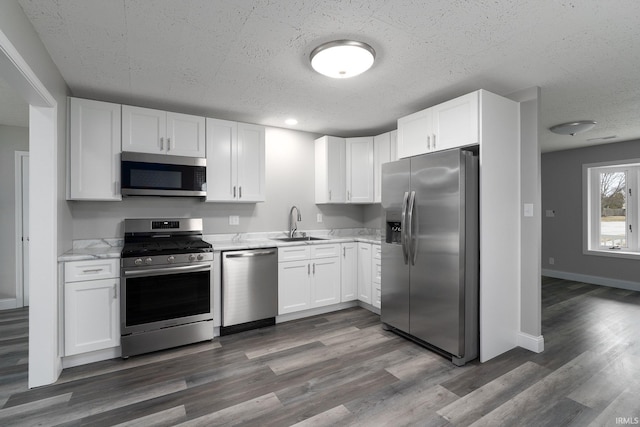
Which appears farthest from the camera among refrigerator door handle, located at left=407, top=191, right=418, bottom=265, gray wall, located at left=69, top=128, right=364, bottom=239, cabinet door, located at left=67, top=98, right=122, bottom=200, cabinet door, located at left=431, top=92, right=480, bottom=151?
gray wall, located at left=69, top=128, right=364, bottom=239

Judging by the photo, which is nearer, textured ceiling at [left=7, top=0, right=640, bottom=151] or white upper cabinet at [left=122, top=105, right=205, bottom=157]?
textured ceiling at [left=7, top=0, right=640, bottom=151]

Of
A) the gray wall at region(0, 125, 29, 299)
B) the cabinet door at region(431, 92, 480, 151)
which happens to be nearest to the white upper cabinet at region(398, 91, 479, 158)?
the cabinet door at region(431, 92, 480, 151)

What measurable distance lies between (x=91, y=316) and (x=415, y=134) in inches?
134

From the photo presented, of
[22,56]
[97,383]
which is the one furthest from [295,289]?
[22,56]

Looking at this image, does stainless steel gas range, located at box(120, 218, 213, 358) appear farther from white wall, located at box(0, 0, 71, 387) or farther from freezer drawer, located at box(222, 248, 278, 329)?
white wall, located at box(0, 0, 71, 387)

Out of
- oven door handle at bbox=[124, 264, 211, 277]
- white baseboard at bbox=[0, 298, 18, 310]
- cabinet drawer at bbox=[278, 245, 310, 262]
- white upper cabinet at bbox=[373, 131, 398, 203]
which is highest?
white upper cabinet at bbox=[373, 131, 398, 203]

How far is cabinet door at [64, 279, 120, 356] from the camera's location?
260cm

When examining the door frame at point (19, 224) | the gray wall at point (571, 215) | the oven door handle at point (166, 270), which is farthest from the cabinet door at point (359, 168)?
the door frame at point (19, 224)

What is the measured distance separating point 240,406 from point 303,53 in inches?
97.3

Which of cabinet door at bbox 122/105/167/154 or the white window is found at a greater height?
cabinet door at bbox 122/105/167/154

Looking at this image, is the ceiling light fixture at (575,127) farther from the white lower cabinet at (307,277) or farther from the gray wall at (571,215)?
the white lower cabinet at (307,277)

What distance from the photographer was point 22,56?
1761 millimetres

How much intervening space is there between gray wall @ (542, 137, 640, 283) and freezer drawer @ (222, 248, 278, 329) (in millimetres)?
5406

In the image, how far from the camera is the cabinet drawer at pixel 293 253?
3609 millimetres
